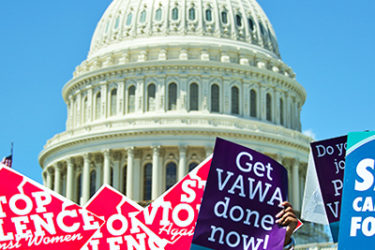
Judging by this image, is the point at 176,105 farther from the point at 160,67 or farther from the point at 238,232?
the point at 238,232

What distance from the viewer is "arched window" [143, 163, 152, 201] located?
69.1 m

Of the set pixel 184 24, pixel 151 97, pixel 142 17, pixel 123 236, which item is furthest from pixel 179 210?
pixel 142 17

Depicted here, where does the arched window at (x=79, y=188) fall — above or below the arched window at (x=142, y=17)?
below

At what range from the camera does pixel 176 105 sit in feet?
234

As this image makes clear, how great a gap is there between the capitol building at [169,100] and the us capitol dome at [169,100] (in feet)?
0.28

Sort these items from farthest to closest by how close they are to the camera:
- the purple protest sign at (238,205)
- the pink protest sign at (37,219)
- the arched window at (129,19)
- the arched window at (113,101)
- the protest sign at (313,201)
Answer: the arched window at (129,19)
the arched window at (113,101)
the pink protest sign at (37,219)
the protest sign at (313,201)
the purple protest sign at (238,205)

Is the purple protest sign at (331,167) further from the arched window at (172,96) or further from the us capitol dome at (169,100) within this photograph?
the arched window at (172,96)

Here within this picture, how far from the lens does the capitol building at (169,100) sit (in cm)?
6894

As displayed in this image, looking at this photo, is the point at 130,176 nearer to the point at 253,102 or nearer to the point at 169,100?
the point at 169,100

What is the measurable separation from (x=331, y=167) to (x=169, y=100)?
59318mm

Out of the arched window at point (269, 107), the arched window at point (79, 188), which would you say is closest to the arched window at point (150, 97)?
the arched window at point (79, 188)

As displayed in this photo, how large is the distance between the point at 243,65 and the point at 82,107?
1459 cm

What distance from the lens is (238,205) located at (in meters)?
10.9

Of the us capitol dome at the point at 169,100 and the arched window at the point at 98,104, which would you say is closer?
the us capitol dome at the point at 169,100
